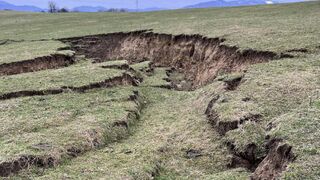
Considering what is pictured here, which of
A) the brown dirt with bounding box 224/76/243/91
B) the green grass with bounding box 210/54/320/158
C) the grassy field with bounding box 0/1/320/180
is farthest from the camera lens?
the brown dirt with bounding box 224/76/243/91

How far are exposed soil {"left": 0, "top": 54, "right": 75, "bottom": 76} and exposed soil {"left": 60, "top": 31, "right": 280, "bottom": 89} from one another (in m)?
5.79

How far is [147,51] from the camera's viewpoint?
37.5 meters

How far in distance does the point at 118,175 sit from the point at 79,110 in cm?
613

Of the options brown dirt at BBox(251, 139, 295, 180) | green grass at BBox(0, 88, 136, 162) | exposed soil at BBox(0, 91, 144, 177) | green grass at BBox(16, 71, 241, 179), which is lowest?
green grass at BBox(16, 71, 241, 179)

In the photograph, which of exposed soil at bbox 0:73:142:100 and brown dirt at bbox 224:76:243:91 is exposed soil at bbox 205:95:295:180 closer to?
brown dirt at bbox 224:76:243:91

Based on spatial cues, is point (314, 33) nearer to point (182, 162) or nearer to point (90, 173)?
point (182, 162)

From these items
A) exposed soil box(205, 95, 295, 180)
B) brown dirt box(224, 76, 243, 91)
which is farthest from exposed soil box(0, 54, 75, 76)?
exposed soil box(205, 95, 295, 180)

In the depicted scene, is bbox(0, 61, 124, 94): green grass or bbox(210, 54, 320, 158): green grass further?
bbox(0, 61, 124, 94): green grass

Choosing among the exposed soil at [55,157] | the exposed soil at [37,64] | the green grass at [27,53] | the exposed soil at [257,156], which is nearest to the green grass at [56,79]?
the exposed soil at [37,64]

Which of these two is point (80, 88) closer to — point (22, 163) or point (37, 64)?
point (22, 163)

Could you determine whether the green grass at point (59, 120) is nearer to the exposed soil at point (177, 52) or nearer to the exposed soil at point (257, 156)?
the exposed soil at point (257, 156)

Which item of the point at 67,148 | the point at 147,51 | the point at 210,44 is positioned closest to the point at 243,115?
the point at 67,148

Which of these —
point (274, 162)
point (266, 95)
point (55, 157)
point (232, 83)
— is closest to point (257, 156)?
point (274, 162)

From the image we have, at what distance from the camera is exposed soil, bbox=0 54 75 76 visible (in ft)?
93.0
